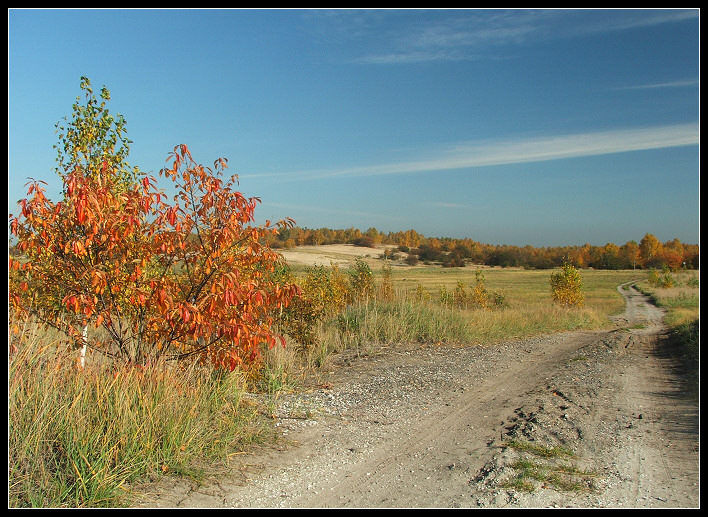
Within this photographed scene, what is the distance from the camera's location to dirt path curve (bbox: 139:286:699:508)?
4395mm

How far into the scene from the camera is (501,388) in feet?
28.1

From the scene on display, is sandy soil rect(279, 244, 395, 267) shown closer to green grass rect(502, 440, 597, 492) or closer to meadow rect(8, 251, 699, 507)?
meadow rect(8, 251, 699, 507)

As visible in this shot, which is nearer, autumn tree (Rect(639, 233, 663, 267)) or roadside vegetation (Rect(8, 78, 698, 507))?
roadside vegetation (Rect(8, 78, 698, 507))

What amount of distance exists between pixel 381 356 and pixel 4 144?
8.33 m

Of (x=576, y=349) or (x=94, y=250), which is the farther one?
(x=576, y=349)

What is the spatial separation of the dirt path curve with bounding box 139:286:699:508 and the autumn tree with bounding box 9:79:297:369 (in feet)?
4.77

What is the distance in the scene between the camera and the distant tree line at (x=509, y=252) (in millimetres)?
27578

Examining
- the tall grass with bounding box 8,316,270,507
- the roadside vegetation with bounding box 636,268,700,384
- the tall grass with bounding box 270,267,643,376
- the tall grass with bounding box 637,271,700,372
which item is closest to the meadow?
the tall grass with bounding box 8,316,270,507

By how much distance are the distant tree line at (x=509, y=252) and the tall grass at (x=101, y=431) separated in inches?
91.9

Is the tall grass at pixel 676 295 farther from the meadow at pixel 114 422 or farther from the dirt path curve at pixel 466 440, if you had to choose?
the meadow at pixel 114 422

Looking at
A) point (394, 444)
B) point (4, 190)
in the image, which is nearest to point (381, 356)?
point (394, 444)

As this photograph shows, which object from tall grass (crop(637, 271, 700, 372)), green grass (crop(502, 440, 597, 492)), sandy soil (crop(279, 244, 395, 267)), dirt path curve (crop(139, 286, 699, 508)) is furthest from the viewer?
sandy soil (crop(279, 244, 395, 267))

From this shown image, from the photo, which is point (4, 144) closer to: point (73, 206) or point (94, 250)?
point (73, 206)

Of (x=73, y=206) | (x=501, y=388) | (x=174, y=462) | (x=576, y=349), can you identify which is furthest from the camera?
(x=576, y=349)
